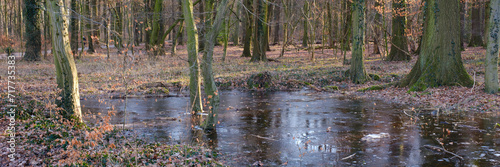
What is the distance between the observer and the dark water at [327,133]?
7984 mm

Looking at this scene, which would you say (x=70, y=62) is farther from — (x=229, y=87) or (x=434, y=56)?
(x=434, y=56)

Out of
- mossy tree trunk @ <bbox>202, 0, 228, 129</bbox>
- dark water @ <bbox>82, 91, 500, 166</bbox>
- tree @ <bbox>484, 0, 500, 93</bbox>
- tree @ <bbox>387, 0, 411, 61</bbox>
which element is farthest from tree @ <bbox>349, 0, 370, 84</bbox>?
mossy tree trunk @ <bbox>202, 0, 228, 129</bbox>

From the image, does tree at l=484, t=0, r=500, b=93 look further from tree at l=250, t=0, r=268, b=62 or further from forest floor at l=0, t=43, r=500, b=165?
tree at l=250, t=0, r=268, b=62

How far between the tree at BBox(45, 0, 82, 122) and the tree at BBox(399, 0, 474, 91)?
12.2 metres

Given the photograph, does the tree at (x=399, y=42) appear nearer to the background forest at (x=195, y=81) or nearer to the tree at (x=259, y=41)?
the background forest at (x=195, y=81)

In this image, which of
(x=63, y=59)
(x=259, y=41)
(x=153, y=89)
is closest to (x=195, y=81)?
(x=63, y=59)

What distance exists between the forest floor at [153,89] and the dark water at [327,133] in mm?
1049

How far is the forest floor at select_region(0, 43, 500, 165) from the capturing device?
7758mm

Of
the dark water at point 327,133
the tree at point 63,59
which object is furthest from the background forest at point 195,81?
the dark water at point 327,133

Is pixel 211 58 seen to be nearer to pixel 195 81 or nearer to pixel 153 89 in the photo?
pixel 195 81

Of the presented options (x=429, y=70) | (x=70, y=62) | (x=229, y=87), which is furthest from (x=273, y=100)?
(x=70, y=62)

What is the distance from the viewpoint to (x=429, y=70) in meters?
15.2

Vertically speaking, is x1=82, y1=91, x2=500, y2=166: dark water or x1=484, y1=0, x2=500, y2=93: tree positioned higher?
x1=484, y1=0, x2=500, y2=93: tree

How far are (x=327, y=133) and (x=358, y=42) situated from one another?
30.7ft
